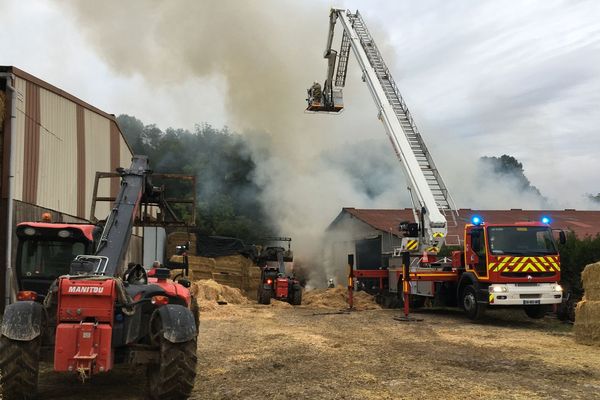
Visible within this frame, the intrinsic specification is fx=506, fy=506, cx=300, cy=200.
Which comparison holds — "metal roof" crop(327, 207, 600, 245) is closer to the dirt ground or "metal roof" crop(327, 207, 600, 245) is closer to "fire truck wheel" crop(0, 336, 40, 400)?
the dirt ground

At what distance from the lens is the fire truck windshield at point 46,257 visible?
716 cm

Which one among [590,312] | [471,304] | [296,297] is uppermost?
[590,312]

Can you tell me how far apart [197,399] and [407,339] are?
5.87 meters

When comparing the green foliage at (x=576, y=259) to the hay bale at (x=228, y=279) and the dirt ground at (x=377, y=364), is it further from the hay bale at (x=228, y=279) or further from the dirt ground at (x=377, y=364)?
the hay bale at (x=228, y=279)

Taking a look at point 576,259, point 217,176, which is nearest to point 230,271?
point 576,259

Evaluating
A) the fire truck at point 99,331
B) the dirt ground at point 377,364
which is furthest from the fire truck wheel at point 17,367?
the dirt ground at point 377,364

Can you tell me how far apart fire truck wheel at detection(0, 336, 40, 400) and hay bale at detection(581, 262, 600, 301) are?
32.8ft

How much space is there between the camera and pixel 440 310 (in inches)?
684

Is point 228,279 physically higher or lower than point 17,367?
lower

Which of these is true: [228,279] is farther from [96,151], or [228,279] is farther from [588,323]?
[588,323]

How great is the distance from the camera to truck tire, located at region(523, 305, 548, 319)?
1315 cm

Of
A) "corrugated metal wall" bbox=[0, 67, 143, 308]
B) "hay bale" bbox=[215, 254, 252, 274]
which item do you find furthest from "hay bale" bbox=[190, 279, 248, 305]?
"corrugated metal wall" bbox=[0, 67, 143, 308]

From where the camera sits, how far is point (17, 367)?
517 cm

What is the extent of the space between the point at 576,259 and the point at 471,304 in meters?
3.51
